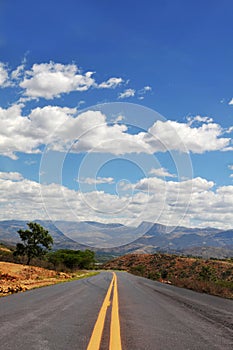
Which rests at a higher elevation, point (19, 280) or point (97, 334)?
point (97, 334)

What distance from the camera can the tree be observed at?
201 ft

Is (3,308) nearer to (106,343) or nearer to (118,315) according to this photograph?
(118,315)

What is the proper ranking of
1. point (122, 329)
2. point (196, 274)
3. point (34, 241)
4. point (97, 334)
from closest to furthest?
point (97, 334), point (122, 329), point (34, 241), point (196, 274)

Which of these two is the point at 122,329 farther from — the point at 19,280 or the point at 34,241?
the point at 34,241

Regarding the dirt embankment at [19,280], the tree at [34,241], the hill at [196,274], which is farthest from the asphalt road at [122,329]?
the tree at [34,241]

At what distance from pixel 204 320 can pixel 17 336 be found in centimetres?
498

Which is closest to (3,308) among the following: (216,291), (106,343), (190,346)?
(106,343)

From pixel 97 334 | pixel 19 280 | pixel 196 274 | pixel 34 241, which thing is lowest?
pixel 19 280


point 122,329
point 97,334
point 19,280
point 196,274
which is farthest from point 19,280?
point 196,274

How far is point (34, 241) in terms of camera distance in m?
61.8

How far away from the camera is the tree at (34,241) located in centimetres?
6138

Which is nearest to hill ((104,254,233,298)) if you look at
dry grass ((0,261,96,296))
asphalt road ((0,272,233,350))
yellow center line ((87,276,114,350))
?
dry grass ((0,261,96,296))

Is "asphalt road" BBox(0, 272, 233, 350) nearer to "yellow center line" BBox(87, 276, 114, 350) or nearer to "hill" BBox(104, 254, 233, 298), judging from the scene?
"yellow center line" BBox(87, 276, 114, 350)

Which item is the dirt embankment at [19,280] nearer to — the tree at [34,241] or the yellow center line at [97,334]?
the yellow center line at [97,334]
